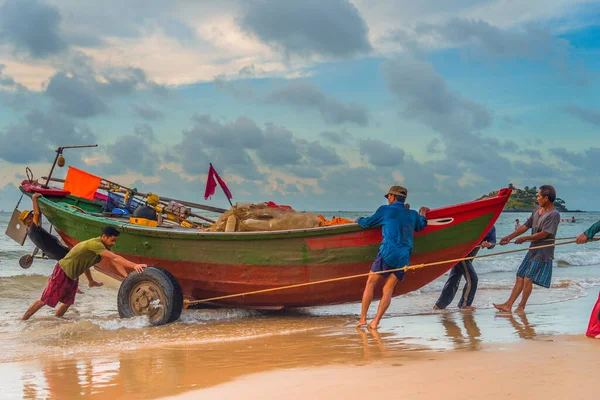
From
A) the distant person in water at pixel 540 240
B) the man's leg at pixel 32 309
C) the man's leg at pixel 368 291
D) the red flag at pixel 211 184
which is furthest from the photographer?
the red flag at pixel 211 184

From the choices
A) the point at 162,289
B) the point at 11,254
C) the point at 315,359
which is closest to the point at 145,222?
the point at 162,289

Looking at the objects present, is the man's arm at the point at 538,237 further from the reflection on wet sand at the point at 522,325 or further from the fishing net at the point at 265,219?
the fishing net at the point at 265,219

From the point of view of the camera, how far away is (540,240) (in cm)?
796

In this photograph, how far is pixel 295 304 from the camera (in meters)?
8.38

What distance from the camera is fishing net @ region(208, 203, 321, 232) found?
7969 millimetres

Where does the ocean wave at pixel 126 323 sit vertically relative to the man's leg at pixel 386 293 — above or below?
below

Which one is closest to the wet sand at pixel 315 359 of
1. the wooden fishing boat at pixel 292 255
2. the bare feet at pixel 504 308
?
the bare feet at pixel 504 308

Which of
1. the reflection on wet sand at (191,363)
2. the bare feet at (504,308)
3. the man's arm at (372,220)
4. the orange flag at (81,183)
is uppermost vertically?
the orange flag at (81,183)

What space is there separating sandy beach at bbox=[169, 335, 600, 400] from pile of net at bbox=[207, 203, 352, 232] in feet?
9.58

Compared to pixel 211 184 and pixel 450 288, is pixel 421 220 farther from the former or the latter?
pixel 211 184

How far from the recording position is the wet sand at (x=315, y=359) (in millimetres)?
4465

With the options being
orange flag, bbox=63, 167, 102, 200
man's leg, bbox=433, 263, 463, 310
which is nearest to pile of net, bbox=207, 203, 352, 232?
man's leg, bbox=433, 263, 463, 310

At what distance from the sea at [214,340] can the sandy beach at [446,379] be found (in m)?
0.34

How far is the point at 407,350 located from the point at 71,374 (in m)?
2.92
